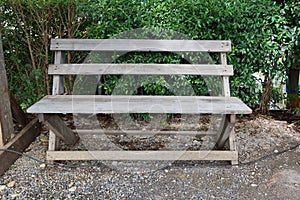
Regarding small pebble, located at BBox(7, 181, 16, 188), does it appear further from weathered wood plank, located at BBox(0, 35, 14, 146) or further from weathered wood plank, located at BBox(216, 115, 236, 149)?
weathered wood plank, located at BBox(216, 115, 236, 149)

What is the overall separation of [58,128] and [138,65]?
86cm

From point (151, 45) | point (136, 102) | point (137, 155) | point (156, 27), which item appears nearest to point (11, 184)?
point (137, 155)

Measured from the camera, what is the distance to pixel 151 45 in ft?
8.59

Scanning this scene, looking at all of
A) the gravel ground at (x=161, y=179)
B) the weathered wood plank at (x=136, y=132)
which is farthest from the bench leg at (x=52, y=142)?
the weathered wood plank at (x=136, y=132)

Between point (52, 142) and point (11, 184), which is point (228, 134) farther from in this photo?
point (11, 184)

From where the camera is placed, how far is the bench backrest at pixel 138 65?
248 centimetres

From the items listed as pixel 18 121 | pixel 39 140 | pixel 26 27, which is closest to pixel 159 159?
pixel 39 140

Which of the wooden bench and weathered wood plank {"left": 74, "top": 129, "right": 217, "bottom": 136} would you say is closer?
the wooden bench

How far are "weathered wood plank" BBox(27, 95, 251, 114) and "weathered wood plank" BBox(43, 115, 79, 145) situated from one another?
115 mm

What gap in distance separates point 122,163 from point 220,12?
1.67 m

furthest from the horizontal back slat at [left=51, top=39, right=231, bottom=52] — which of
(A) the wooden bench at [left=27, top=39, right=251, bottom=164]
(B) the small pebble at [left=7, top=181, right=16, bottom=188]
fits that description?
(B) the small pebble at [left=7, top=181, right=16, bottom=188]

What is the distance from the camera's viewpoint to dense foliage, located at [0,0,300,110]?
2.73m

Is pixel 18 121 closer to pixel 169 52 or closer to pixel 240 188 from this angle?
pixel 169 52

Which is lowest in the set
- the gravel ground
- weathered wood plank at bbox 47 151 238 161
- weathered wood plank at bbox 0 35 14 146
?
the gravel ground
